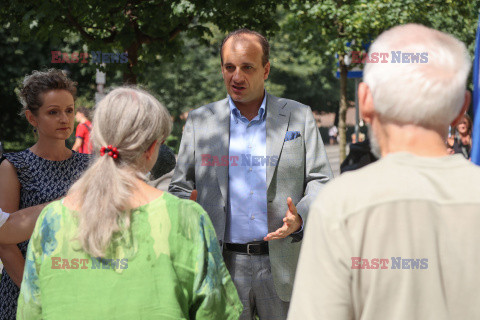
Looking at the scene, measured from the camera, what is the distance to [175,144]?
3434 cm

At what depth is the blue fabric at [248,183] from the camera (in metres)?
3.53

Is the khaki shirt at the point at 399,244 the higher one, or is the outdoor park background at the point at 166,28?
the outdoor park background at the point at 166,28

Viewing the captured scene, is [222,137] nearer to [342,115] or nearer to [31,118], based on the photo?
[31,118]

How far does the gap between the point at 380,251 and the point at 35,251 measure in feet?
3.76

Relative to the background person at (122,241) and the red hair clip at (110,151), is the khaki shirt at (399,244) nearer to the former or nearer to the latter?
the background person at (122,241)

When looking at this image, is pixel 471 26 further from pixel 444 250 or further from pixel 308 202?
pixel 444 250

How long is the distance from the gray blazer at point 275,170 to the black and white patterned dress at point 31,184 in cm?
61

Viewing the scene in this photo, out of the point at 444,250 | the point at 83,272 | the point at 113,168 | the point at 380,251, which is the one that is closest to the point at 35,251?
the point at 83,272

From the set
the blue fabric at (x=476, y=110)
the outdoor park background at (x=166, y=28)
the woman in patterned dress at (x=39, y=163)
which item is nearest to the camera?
the blue fabric at (x=476, y=110)

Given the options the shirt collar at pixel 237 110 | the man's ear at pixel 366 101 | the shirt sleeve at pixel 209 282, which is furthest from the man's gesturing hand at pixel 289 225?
the man's ear at pixel 366 101

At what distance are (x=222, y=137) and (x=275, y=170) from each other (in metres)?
0.34

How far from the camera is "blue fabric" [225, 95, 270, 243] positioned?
353 cm

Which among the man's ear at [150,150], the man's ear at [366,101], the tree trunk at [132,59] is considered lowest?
the man's ear at [150,150]

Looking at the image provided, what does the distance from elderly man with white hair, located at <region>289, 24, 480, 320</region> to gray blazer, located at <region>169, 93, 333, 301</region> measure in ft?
5.74
